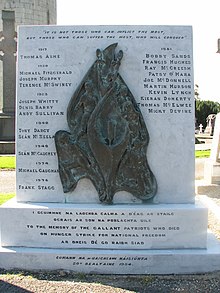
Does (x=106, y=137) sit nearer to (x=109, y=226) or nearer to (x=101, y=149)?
(x=101, y=149)

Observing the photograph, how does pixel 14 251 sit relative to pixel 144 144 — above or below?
below

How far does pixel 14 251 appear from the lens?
4.00 metres

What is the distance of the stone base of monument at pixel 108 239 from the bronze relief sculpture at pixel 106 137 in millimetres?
250

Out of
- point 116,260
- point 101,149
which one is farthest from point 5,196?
point 116,260

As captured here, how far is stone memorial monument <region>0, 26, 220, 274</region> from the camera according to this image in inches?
158

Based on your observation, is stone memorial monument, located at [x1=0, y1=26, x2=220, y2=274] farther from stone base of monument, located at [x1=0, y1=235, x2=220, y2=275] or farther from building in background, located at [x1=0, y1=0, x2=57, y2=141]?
building in background, located at [x1=0, y1=0, x2=57, y2=141]

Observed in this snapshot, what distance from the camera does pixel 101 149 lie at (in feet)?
13.6

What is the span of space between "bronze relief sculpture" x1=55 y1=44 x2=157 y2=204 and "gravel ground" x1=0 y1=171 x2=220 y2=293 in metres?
0.82

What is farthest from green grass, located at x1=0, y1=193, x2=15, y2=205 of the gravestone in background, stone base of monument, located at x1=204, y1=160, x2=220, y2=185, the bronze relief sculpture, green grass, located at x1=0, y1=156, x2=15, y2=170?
the gravestone in background

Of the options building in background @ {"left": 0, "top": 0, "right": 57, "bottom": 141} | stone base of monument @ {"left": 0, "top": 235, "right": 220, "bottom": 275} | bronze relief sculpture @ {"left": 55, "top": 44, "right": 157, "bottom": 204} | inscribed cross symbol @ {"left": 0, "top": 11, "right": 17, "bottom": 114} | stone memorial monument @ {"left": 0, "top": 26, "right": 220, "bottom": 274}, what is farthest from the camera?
inscribed cross symbol @ {"left": 0, "top": 11, "right": 17, "bottom": 114}

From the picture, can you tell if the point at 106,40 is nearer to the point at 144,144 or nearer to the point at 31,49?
the point at 31,49

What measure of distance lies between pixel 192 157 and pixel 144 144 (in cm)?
55

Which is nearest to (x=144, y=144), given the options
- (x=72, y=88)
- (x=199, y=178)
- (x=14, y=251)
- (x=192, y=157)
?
(x=192, y=157)

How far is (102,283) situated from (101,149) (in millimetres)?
1360
